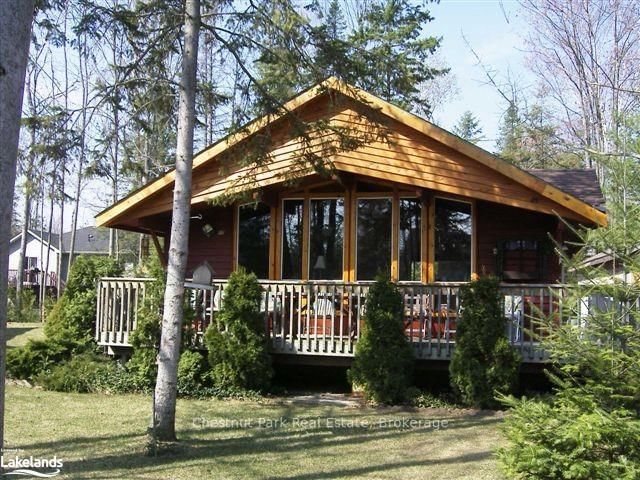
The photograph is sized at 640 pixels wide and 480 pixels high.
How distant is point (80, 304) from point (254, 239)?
352 centimetres

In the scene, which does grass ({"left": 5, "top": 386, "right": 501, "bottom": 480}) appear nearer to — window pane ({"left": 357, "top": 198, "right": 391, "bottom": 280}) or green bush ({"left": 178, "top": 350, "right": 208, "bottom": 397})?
green bush ({"left": 178, "top": 350, "right": 208, "bottom": 397})

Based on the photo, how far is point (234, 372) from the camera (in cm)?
1015

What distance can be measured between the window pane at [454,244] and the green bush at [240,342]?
11.6 feet

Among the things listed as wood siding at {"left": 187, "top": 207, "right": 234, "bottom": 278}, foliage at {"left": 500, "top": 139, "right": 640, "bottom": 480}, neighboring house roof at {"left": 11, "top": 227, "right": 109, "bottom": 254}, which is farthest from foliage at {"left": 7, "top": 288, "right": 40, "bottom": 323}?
foliage at {"left": 500, "top": 139, "right": 640, "bottom": 480}

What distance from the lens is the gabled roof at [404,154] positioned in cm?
977

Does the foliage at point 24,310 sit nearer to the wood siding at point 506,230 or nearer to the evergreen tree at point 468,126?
the wood siding at point 506,230

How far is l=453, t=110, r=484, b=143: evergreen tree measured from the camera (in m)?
54.8

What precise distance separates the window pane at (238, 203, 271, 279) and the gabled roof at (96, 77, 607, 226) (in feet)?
4.40

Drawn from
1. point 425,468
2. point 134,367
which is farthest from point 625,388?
point 134,367

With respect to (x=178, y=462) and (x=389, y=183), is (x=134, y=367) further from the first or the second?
(x=389, y=183)

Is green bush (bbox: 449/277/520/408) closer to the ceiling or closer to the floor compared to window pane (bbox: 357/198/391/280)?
closer to the floor

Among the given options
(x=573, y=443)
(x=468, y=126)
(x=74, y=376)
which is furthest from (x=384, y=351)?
(x=468, y=126)

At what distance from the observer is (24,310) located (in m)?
27.0

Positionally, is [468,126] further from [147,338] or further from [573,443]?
[573,443]
